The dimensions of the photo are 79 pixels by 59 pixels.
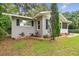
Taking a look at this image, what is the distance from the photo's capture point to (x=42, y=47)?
15.9ft

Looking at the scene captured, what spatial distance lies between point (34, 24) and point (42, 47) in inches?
21.1

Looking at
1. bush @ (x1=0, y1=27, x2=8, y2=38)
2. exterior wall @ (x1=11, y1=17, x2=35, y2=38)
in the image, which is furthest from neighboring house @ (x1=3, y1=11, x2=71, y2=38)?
bush @ (x1=0, y1=27, x2=8, y2=38)

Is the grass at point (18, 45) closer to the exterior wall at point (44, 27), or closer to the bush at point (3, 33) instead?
the bush at point (3, 33)

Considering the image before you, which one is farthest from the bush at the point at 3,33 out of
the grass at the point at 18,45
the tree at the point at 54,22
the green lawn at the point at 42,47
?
the tree at the point at 54,22

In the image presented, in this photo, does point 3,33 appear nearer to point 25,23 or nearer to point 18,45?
point 18,45

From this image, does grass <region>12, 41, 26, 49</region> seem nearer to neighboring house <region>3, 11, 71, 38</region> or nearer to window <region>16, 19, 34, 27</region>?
neighboring house <region>3, 11, 71, 38</region>

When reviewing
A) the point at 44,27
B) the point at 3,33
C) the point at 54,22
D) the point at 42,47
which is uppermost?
the point at 54,22

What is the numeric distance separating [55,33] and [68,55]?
54 cm

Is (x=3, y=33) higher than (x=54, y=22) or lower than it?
lower

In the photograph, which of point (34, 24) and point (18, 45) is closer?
point (18, 45)

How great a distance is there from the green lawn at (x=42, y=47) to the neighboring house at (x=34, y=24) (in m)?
0.17

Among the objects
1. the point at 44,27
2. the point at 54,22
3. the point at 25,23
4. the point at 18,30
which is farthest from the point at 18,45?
the point at 54,22

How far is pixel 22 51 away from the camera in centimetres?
479

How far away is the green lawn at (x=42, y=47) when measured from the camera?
477cm
